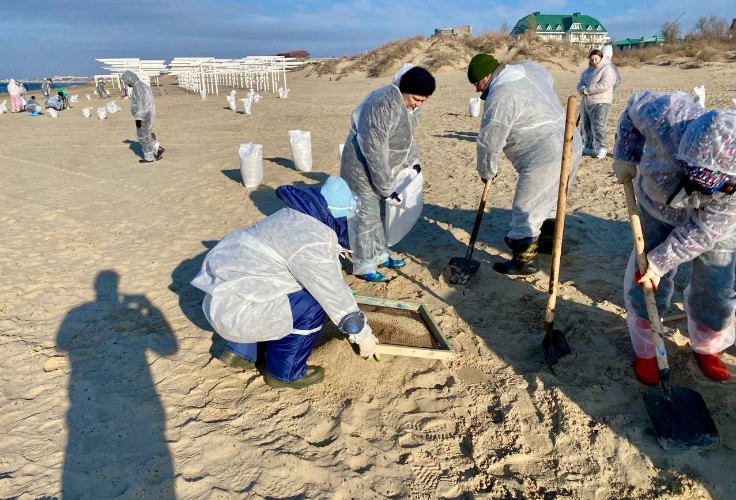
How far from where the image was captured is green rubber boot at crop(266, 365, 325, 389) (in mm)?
2963

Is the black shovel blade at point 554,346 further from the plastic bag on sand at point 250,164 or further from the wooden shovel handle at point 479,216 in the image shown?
the plastic bag on sand at point 250,164

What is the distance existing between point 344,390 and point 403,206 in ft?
7.14

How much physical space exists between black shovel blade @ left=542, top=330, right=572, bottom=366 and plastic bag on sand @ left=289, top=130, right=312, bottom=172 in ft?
19.7

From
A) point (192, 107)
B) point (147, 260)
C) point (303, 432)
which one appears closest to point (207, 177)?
point (147, 260)

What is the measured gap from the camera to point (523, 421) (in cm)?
270

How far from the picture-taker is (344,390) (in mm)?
2996

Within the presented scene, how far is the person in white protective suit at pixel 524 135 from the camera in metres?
3.87

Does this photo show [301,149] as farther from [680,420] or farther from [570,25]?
[570,25]

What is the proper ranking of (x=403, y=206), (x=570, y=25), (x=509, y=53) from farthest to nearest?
1. (x=570, y=25)
2. (x=509, y=53)
3. (x=403, y=206)

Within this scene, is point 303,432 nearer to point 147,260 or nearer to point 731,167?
point 731,167

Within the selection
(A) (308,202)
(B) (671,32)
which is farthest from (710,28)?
(A) (308,202)

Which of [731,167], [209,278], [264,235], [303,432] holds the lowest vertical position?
[303,432]

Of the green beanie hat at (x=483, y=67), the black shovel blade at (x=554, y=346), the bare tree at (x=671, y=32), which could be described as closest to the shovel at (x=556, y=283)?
the black shovel blade at (x=554, y=346)

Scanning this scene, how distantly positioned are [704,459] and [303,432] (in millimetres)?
2014
